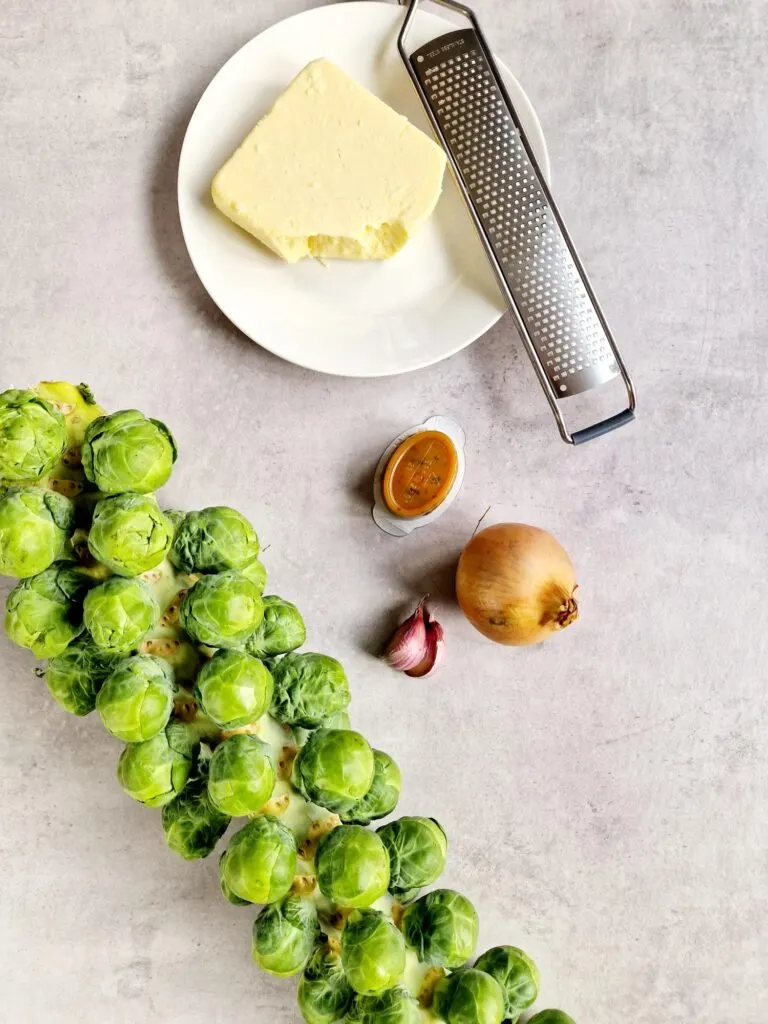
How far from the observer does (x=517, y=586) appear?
1.73 meters

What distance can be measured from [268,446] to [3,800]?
92cm

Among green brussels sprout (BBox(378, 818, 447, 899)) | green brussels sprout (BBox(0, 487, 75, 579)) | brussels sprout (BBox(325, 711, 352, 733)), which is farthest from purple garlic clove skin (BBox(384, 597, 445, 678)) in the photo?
green brussels sprout (BBox(0, 487, 75, 579))

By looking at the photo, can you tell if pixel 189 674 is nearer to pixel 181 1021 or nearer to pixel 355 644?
pixel 355 644

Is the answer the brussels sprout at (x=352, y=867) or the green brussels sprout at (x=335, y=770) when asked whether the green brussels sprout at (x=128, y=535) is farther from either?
the brussels sprout at (x=352, y=867)

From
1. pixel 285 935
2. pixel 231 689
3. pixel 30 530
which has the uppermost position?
pixel 30 530

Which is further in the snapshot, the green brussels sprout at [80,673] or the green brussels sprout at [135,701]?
the green brussels sprout at [80,673]

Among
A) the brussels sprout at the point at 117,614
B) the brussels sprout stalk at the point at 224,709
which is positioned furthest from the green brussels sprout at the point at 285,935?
the brussels sprout at the point at 117,614

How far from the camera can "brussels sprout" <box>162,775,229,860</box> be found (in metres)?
1.43

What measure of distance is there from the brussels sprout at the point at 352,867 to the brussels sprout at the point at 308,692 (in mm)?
190

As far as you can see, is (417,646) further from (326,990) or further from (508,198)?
(508,198)

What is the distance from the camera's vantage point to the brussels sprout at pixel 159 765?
1.33m

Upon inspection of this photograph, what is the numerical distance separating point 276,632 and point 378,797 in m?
0.33

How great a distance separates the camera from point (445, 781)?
73.7 inches

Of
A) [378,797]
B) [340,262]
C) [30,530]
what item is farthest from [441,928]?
[340,262]
